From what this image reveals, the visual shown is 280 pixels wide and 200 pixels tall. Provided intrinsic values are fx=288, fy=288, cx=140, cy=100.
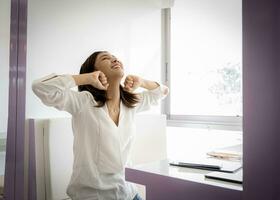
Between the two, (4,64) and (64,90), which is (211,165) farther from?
(4,64)

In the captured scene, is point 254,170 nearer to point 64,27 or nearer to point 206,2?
point 64,27

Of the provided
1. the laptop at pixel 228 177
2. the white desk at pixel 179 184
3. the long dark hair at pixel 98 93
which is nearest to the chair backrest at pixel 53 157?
the long dark hair at pixel 98 93

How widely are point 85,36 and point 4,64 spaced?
53 centimetres

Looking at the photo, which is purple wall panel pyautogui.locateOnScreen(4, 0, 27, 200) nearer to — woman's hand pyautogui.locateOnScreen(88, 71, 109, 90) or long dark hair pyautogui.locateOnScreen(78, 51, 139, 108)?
long dark hair pyautogui.locateOnScreen(78, 51, 139, 108)

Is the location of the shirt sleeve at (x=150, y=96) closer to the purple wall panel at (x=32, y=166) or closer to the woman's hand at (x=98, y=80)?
the woman's hand at (x=98, y=80)

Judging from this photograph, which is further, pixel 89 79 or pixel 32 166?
pixel 32 166

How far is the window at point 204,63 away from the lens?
212 centimetres

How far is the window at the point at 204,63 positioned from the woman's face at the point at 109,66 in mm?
961

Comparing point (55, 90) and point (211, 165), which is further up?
point (55, 90)

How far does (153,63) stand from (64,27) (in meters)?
0.89

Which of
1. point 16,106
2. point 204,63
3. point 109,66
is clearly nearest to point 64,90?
point 109,66

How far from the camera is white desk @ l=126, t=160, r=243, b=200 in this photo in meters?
0.71

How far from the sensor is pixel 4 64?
4.91 feet

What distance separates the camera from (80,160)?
134cm
